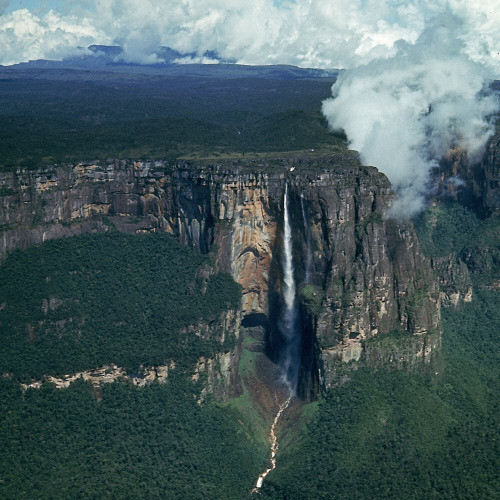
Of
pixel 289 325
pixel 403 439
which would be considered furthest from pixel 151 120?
pixel 403 439

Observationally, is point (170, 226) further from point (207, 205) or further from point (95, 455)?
point (95, 455)

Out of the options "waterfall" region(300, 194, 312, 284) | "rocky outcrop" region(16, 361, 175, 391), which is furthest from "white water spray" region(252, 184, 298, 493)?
"rocky outcrop" region(16, 361, 175, 391)

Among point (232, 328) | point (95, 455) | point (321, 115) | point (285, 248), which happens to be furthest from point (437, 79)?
point (95, 455)

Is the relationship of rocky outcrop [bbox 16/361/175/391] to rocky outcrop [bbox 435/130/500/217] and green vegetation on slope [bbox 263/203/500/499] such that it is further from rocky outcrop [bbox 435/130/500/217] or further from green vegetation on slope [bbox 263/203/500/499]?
rocky outcrop [bbox 435/130/500/217]

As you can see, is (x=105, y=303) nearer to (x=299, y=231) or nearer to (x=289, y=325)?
(x=289, y=325)

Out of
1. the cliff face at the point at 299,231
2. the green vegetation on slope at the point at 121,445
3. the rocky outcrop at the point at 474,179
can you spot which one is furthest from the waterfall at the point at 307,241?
the rocky outcrop at the point at 474,179

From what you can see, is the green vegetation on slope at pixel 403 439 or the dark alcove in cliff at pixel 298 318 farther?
the dark alcove in cliff at pixel 298 318

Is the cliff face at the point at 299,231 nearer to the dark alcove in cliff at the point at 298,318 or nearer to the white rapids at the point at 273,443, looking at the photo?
the dark alcove in cliff at the point at 298,318
